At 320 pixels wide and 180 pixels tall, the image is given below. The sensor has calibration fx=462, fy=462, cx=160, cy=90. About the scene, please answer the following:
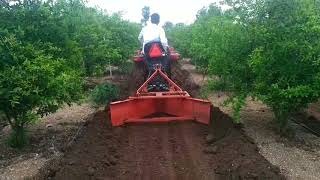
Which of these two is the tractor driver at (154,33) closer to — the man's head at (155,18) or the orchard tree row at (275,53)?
the man's head at (155,18)

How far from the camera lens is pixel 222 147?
8195 millimetres

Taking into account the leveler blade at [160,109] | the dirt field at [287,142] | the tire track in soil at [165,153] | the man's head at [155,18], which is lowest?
the dirt field at [287,142]

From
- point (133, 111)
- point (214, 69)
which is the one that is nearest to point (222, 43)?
point (214, 69)

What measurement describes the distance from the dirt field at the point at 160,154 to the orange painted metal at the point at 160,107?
7.6 inches

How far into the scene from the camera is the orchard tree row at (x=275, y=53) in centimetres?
816

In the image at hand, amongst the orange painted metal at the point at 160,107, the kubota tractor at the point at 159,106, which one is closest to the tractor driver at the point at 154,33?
the kubota tractor at the point at 159,106

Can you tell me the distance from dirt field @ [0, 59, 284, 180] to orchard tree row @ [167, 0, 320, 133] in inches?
34.7

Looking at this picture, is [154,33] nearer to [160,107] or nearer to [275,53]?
[160,107]

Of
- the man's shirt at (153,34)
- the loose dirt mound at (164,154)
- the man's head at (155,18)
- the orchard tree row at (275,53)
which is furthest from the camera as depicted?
the man's head at (155,18)

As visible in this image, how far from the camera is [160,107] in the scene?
10117 mm

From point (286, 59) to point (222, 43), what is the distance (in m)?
1.72

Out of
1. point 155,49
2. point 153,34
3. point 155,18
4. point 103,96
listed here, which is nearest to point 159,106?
point 155,49

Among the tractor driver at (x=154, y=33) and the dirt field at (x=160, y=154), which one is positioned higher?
the tractor driver at (x=154, y=33)

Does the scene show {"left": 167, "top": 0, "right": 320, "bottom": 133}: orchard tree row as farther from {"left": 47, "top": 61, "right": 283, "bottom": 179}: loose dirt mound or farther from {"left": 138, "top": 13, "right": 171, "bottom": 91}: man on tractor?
{"left": 138, "top": 13, "right": 171, "bottom": 91}: man on tractor
